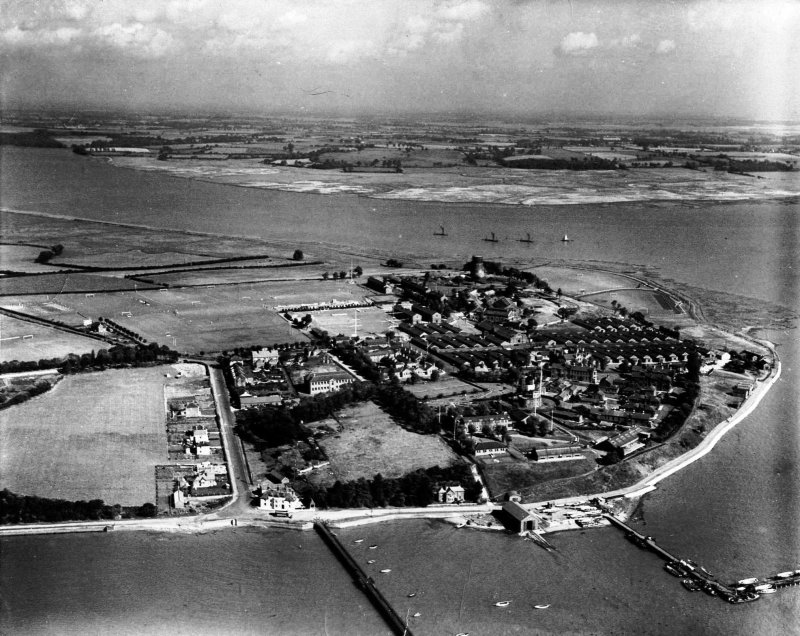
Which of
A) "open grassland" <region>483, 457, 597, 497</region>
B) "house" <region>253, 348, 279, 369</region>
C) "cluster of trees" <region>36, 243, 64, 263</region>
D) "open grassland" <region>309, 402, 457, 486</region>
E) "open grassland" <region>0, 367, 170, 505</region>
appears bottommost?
"open grassland" <region>483, 457, 597, 497</region>

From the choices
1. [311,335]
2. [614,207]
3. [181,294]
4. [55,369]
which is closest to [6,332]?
[55,369]


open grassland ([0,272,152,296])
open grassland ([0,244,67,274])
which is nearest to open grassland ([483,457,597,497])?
open grassland ([0,272,152,296])

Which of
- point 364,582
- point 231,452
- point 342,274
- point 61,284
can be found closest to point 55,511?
point 231,452

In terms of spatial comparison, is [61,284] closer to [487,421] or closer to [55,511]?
[55,511]

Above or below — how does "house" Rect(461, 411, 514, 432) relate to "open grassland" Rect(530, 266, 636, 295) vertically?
below

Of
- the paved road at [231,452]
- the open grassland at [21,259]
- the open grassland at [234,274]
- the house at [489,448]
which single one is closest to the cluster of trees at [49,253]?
the open grassland at [21,259]

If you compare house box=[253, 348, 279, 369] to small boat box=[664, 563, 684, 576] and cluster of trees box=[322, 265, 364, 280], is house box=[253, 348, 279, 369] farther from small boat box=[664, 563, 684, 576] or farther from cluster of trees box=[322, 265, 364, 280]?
small boat box=[664, 563, 684, 576]

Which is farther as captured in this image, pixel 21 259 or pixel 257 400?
pixel 21 259
